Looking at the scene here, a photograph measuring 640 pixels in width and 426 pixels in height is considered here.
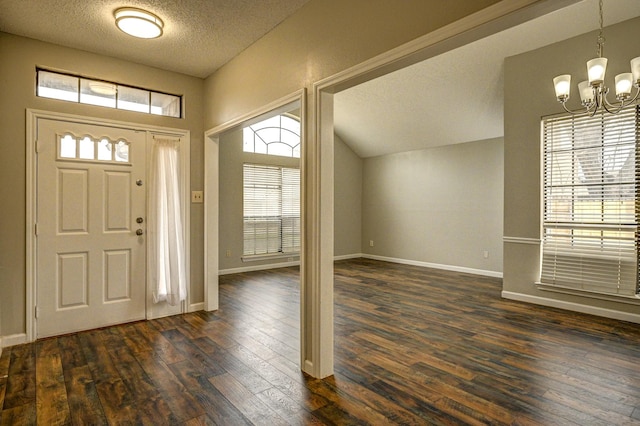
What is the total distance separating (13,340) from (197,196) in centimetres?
218

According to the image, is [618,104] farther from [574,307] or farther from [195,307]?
[195,307]

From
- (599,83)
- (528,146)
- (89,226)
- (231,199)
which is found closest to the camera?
(599,83)

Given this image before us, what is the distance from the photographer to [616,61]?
3908mm

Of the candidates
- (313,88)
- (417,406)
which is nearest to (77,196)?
(313,88)

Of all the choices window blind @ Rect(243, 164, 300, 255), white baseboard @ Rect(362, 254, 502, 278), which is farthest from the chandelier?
window blind @ Rect(243, 164, 300, 255)

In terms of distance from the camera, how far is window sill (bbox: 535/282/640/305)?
3846 millimetres

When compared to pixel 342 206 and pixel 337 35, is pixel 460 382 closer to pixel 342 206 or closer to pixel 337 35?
pixel 337 35

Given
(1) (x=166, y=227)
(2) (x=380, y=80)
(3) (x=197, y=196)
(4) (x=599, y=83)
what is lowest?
(1) (x=166, y=227)

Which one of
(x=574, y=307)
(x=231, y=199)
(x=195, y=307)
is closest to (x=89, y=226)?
(x=195, y=307)

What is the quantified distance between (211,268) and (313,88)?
105 inches

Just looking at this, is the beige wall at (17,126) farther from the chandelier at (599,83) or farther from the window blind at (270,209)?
the chandelier at (599,83)

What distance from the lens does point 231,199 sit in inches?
263

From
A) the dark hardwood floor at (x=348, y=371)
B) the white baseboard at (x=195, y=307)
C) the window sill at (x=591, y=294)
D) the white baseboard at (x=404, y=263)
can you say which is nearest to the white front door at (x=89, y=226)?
the dark hardwood floor at (x=348, y=371)

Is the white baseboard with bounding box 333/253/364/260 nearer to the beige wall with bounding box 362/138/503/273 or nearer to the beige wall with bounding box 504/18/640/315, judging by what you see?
the beige wall with bounding box 362/138/503/273
